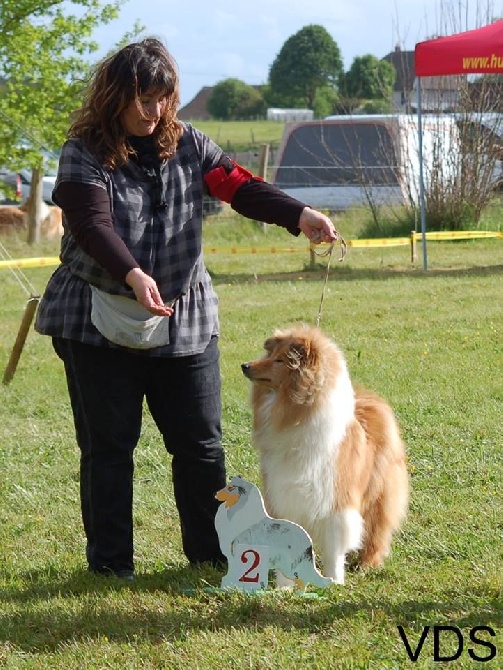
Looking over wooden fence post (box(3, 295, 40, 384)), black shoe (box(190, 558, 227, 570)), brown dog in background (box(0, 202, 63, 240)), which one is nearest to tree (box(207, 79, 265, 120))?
brown dog in background (box(0, 202, 63, 240))

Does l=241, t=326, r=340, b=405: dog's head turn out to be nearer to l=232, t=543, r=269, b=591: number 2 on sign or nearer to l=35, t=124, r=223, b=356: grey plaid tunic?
l=35, t=124, r=223, b=356: grey plaid tunic

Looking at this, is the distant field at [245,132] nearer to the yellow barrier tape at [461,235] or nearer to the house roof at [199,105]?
the yellow barrier tape at [461,235]

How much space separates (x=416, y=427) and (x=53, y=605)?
304 cm

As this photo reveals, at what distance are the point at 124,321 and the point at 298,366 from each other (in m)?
0.67

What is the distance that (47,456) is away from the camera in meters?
6.16

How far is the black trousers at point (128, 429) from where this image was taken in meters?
3.92

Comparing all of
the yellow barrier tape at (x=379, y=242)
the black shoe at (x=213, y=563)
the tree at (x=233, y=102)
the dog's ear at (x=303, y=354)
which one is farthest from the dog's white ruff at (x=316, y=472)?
the tree at (x=233, y=102)

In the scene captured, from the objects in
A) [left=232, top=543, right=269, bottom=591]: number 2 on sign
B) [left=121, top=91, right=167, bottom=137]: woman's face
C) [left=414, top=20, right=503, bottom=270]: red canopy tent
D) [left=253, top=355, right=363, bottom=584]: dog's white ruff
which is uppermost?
[left=414, top=20, right=503, bottom=270]: red canopy tent

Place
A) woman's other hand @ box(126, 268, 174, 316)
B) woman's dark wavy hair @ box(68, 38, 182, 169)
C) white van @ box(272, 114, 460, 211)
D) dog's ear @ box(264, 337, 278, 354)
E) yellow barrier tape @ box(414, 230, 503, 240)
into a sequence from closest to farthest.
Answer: woman's other hand @ box(126, 268, 174, 316), woman's dark wavy hair @ box(68, 38, 182, 169), dog's ear @ box(264, 337, 278, 354), yellow barrier tape @ box(414, 230, 503, 240), white van @ box(272, 114, 460, 211)

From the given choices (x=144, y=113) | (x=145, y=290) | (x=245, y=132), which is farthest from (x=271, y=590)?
(x=245, y=132)

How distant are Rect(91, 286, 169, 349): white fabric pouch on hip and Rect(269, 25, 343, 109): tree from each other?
5966 cm

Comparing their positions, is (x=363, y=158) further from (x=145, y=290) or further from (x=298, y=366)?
(x=145, y=290)

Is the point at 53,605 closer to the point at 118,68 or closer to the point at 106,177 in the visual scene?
the point at 106,177

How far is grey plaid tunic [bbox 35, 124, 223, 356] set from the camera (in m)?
3.73
